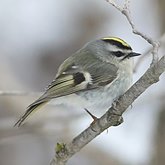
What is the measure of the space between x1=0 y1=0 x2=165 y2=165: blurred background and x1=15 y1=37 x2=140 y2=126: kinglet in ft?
2.72

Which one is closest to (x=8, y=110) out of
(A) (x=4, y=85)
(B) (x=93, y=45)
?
(A) (x=4, y=85)

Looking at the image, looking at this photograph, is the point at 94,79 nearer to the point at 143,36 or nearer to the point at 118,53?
the point at 118,53

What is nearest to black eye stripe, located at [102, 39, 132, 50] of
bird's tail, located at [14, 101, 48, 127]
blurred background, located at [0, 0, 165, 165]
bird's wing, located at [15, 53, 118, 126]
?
bird's wing, located at [15, 53, 118, 126]

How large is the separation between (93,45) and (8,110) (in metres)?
1.54

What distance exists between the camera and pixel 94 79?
10.6ft

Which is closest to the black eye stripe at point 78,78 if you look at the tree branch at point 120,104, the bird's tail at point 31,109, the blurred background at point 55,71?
the bird's tail at point 31,109

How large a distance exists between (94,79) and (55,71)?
239 cm

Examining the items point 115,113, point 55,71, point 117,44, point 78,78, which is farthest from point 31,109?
point 55,71

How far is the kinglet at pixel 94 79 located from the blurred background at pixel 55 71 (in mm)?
829

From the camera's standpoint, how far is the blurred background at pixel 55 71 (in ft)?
15.1

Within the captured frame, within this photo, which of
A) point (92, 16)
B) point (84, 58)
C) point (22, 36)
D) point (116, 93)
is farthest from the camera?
point (22, 36)

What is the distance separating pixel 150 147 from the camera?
15.6ft

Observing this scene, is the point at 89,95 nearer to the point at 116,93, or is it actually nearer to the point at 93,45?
the point at 116,93

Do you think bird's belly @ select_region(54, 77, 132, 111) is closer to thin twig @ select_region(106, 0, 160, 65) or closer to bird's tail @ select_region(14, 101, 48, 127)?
bird's tail @ select_region(14, 101, 48, 127)
